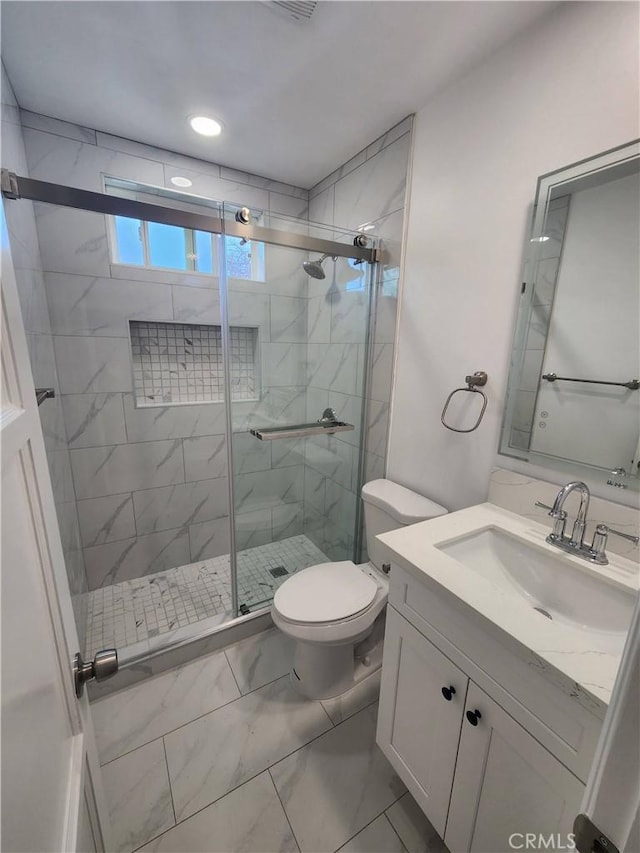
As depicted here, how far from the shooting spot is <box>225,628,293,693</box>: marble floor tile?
160 centimetres

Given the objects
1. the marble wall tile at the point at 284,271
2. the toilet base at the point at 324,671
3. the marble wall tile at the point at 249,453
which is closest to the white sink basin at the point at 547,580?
the toilet base at the point at 324,671

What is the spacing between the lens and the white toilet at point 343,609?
1354 mm

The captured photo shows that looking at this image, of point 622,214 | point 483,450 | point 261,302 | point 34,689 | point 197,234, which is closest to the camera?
point 34,689

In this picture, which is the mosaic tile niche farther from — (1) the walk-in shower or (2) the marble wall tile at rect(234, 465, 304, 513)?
(2) the marble wall tile at rect(234, 465, 304, 513)

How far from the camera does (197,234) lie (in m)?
2.14

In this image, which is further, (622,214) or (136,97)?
(136,97)

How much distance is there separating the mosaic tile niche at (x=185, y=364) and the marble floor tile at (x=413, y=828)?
180 cm

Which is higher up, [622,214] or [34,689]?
[622,214]

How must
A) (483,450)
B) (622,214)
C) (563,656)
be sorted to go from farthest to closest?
1. (483,450)
2. (622,214)
3. (563,656)

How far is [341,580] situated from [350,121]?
2094 millimetres

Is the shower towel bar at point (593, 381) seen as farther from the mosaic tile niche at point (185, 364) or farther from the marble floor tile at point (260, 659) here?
the marble floor tile at point (260, 659)

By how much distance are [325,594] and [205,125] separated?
2237 mm

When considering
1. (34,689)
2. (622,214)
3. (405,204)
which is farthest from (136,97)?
(34,689)

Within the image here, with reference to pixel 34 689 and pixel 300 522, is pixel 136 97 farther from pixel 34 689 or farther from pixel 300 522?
pixel 300 522
